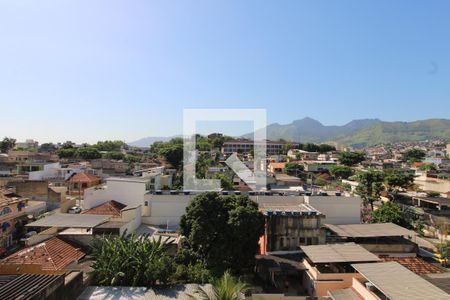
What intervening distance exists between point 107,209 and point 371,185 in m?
27.2

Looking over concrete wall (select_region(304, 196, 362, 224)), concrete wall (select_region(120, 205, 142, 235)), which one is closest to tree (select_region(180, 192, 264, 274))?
concrete wall (select_region(120, 205, 142, 235))

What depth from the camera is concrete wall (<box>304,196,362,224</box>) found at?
67.3 feet

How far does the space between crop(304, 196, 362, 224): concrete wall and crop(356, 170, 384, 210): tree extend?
12.9m

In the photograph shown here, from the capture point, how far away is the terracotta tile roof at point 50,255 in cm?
1300

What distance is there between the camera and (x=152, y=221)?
811 inches

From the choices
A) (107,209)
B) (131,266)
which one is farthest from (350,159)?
(131,266)

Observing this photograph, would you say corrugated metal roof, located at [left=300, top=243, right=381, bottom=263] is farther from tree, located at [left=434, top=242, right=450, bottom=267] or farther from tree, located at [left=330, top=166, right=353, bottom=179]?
Result: tree, located at [left=330, top=166, right=353, bottom=179]

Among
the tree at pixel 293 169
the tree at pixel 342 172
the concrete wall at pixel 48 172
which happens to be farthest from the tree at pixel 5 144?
the tree at pixel 342 172

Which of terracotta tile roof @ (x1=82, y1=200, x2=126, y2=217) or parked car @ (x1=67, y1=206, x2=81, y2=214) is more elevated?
terracotta tile roof @ (x1=82, y1=200, x2=126, y2=217)

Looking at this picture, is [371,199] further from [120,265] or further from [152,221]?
[120,265]

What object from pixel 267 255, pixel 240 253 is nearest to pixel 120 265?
pixel 240 253

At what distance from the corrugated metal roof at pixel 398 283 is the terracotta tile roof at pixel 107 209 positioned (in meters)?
15.5

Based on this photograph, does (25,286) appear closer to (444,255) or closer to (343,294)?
(343,294)

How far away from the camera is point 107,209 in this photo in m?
21.3
